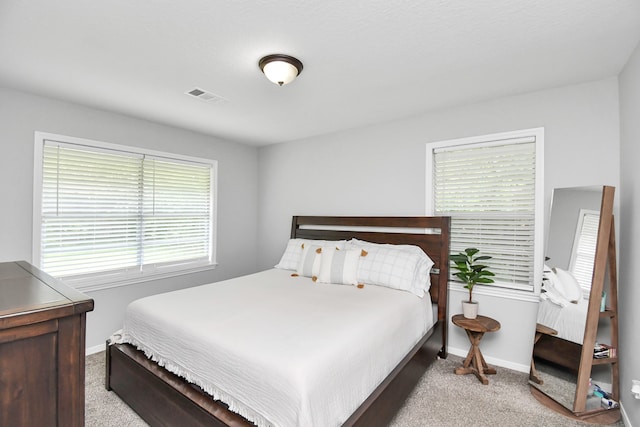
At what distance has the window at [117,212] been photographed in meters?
2.87

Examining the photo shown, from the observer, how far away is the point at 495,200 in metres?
2.92

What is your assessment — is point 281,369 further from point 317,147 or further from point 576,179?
point 317,147

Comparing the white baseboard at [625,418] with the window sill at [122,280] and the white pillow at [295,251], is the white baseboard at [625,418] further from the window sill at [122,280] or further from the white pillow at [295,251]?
the window sill at [122,280]

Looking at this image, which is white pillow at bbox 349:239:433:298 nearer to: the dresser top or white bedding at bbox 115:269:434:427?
white bedding at bbox 115:269:434:427

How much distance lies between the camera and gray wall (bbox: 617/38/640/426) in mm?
1927

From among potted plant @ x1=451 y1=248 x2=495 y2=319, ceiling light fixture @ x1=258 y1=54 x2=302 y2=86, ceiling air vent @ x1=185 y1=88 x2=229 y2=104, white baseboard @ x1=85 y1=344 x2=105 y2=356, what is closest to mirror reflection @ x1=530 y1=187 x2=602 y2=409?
potted plant @ x1=451 y1=248 x2=495 y2=319

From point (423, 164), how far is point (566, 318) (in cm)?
179

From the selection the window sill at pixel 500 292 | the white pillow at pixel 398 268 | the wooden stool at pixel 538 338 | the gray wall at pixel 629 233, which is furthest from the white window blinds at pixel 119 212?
the gray wall at pixel 629 233

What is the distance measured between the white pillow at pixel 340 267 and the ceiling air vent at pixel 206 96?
183 centimetres

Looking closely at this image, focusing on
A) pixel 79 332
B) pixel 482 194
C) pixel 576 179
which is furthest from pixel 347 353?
pixel 576 179

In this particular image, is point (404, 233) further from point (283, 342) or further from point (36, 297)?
point (36, 297)

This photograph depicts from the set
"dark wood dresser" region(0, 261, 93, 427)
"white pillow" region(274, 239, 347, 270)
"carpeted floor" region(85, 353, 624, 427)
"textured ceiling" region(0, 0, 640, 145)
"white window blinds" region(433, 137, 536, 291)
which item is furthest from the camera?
"white pillow" region(274, 239, 347, 270)

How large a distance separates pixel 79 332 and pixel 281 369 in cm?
87

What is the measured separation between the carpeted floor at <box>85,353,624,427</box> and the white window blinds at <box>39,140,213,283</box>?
115cm
